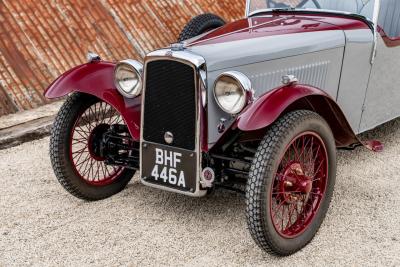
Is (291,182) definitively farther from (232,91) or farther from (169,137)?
(169,137)

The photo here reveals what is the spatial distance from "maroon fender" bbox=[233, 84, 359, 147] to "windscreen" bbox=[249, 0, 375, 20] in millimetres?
1031

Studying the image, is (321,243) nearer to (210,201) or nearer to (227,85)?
(210,201)

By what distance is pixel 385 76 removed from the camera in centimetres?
422

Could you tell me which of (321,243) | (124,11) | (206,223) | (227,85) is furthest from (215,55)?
(124,11)

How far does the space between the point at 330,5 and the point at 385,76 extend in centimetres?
70

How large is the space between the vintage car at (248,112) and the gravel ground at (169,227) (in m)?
0.19

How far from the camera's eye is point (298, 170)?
3.14 meters

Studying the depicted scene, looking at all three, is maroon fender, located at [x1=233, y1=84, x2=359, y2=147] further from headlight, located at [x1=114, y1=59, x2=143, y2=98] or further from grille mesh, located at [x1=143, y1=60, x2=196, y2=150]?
headlight, located at [x1=114, y1=59, x2=143, y2=98]

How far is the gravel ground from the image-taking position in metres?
3.10

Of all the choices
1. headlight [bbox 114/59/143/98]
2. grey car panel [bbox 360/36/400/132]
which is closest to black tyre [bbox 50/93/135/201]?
headlight [bbox 114/59/143/98]

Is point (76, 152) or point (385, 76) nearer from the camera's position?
point (76, 152)

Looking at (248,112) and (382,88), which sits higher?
(248,112)

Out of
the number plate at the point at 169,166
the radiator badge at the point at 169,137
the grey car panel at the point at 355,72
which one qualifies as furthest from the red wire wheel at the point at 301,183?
the grey car panel at the point at 355,72

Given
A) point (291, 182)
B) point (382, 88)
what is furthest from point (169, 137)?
point (382, 88)
